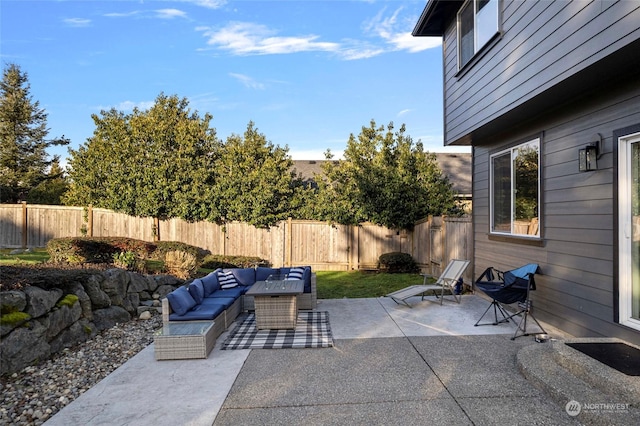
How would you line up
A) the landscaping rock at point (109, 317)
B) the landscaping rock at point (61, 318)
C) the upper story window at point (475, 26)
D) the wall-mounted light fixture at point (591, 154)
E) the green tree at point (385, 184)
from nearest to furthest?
the wall-mounted light fixture at point (591, 154) < the landscaping rock at point (61, 318) < the landscaping rock at point (109, 317) < the upper story window at point (475, 26) < the green tree at point (385, 184)

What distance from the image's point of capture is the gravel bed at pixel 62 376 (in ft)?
9.84

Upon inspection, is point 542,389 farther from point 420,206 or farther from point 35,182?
A: point 35,182

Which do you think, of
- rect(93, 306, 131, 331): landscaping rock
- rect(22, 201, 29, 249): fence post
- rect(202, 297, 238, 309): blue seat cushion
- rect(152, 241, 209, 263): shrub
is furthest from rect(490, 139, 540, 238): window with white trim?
rect(22, 201, 29, 249): fence post

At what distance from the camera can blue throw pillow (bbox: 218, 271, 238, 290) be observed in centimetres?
658

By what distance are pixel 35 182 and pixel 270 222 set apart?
15.5 meters

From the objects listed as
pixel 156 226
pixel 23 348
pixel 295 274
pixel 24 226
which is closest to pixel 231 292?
pixel 295 274

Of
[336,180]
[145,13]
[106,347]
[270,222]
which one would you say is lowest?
[106,347]

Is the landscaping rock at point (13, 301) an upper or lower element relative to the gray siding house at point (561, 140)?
lower

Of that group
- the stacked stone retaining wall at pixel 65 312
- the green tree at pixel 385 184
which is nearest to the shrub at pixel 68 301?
the stacked stone retaining wall at pixel 65 312

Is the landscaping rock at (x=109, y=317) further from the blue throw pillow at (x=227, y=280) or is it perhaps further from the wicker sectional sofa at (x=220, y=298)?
the blue throw pillow at (x=227, y=280)

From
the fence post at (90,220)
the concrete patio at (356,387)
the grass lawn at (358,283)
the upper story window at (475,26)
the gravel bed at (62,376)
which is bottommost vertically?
the grass lawn at (358,283)

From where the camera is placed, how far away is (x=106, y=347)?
458 centimetres

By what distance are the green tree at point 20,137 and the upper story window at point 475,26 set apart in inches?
858

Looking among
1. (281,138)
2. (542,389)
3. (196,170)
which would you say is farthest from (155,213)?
(542,389)
